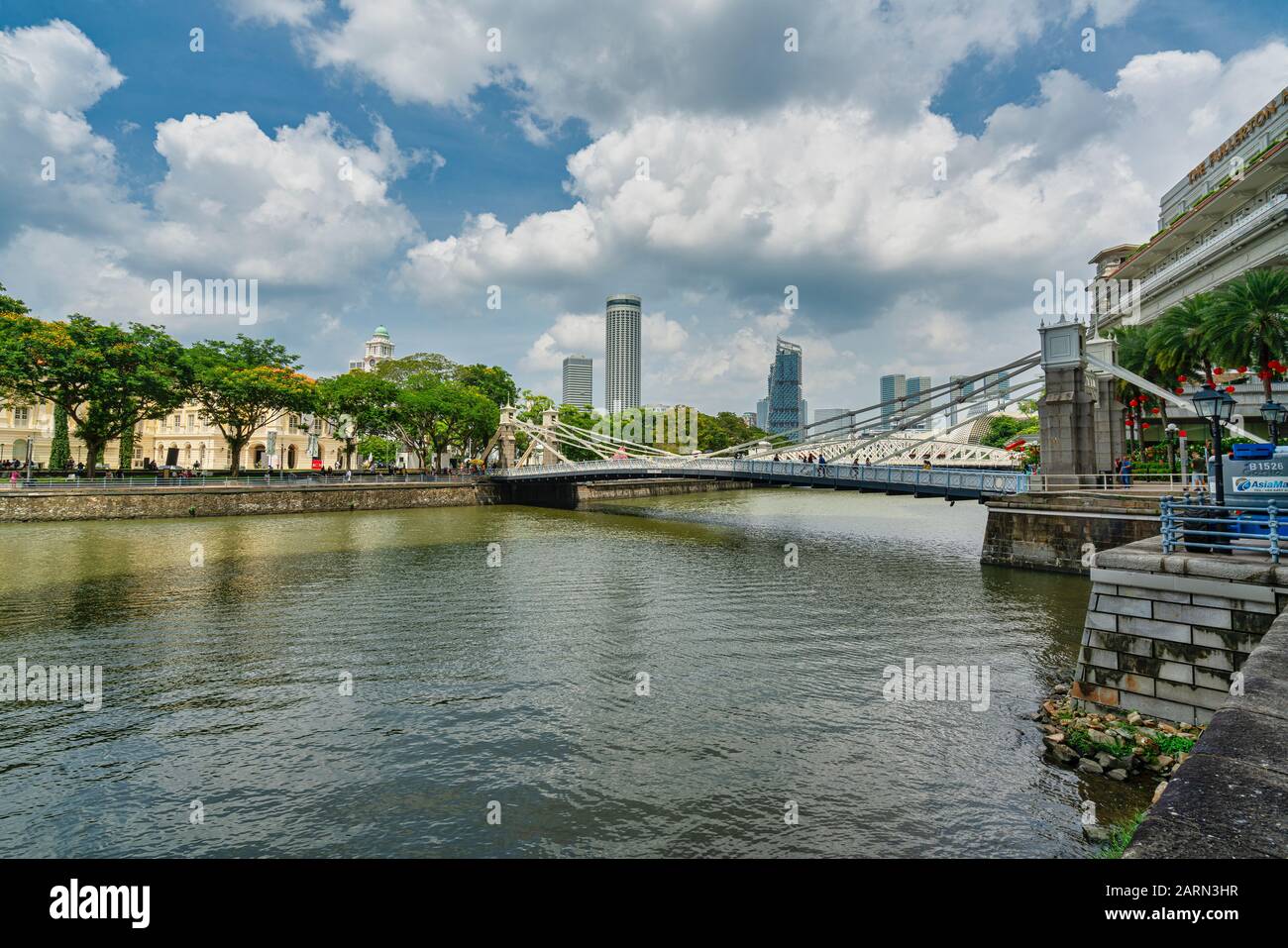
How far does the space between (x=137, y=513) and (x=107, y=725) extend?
34672 mm

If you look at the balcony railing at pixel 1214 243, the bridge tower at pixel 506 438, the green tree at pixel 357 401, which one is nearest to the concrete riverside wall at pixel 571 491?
the bridge tower at pixel 506 438

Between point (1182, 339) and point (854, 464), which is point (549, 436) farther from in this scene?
point (1182, 339)

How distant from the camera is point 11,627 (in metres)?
14.6

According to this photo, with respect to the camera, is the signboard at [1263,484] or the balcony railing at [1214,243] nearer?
the signboard at [1263,484]

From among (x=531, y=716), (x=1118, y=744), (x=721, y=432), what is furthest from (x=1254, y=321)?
(x=721, y=432)

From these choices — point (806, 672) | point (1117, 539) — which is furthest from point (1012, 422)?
point (806, 672)

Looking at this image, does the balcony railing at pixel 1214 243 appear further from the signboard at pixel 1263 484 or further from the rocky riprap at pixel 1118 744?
the rocky riprap at pixel 1118 744

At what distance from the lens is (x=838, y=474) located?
30859mm

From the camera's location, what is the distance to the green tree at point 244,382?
44531mm

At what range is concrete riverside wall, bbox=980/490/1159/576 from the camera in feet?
65.1

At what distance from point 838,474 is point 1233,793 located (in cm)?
2743

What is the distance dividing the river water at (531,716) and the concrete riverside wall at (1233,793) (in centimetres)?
251

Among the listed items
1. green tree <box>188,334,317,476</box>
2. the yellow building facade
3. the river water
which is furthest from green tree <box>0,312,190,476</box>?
→ the river water

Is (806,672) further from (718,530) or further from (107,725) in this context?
(718,530)
